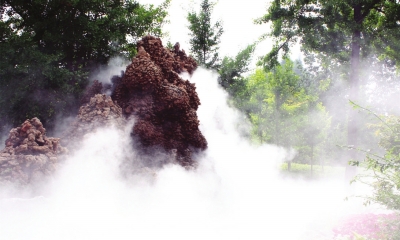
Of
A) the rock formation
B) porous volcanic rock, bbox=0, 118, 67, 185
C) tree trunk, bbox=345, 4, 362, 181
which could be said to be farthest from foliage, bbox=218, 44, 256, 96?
porous volcanic rock, bbox=0, 118, 67, 185

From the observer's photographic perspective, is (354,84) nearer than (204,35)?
Yes

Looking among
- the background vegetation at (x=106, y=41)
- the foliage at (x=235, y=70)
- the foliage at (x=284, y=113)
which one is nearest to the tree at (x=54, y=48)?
the background vegetation at (x=106, y=41)

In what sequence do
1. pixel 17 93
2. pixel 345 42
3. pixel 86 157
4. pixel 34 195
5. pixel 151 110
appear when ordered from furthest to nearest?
pixel 345 42 → pixel 17 93 → pixel 151 110 → pixel 86 157 → pixel 34 195

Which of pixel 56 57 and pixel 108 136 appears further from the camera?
pixel 56 57

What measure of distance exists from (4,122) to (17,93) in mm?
1406

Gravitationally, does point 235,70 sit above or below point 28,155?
above

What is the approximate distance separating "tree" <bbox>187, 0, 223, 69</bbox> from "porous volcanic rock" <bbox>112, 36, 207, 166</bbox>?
11295mm

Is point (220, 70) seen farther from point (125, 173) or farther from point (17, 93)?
point (125, 173)

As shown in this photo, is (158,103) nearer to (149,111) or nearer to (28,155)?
(149,111)

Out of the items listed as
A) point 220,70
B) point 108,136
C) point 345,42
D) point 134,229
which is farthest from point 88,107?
point 220,70

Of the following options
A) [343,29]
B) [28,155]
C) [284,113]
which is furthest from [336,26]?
[28,155]

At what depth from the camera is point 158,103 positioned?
6734 millimetres

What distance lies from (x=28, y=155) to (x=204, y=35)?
595 inches

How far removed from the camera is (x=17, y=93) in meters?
10.0
